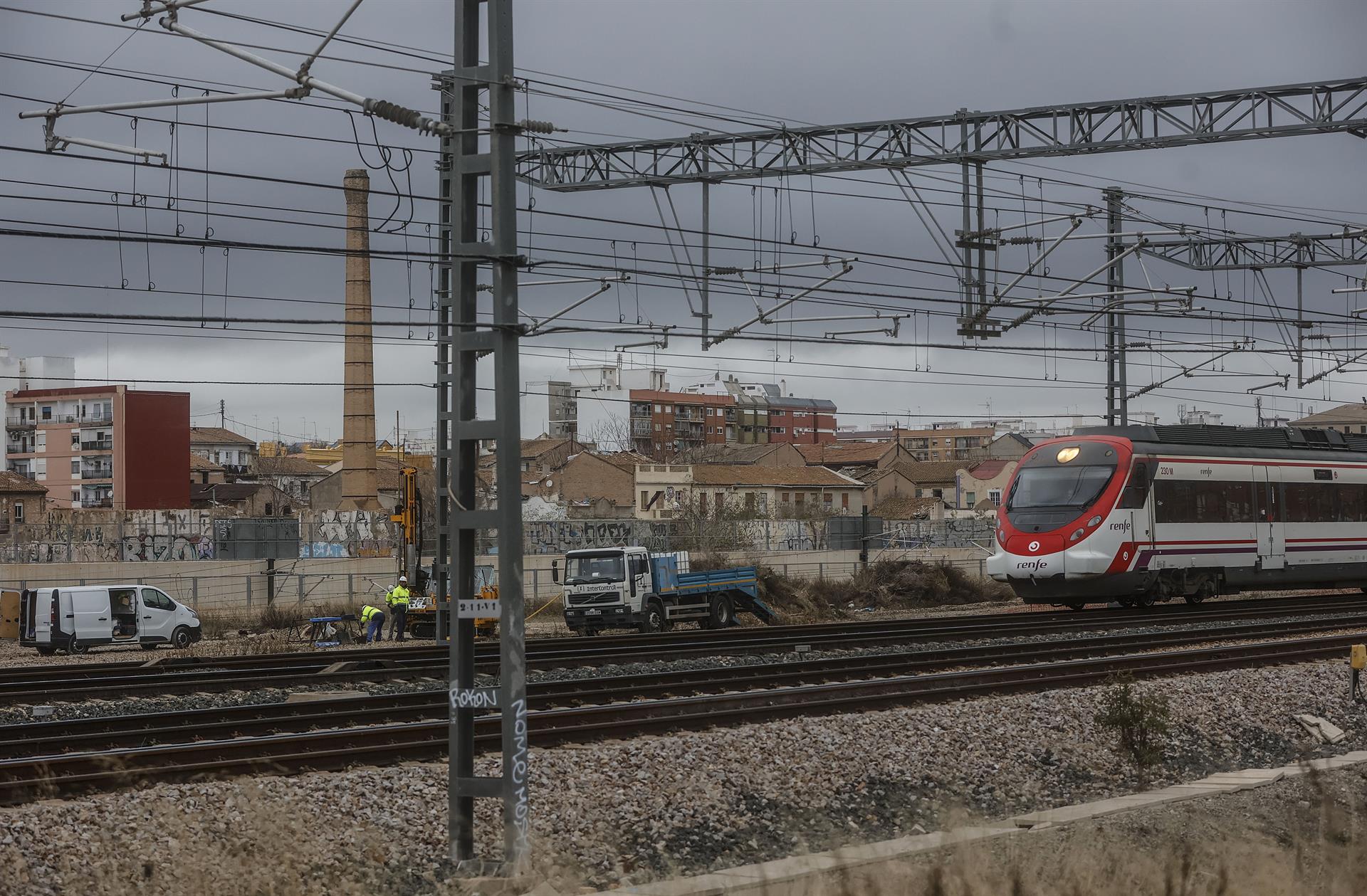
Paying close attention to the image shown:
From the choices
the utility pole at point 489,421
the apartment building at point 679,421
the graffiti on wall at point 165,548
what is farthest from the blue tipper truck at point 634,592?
the apartment building at point 679,421

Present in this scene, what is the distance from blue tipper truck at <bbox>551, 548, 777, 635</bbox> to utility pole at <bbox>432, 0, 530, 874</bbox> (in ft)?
73.6

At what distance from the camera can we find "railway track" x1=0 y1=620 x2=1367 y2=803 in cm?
1247

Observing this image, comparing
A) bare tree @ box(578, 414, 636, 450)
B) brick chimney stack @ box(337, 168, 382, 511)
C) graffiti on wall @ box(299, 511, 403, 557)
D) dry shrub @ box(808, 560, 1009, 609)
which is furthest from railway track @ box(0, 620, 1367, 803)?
bare tree @ box(578, 414, 636, 450)

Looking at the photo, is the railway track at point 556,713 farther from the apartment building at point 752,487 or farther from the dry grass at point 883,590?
the apartment building at point 752,487

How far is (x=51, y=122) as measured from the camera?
1541cm

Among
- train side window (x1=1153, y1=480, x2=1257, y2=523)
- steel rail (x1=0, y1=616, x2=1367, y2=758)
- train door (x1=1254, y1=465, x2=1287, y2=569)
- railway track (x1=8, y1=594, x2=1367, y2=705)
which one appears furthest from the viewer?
train door (x1=1254, y1=465, x2=1287, y2=569)

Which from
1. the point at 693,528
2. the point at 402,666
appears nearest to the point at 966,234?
the point at 402,666

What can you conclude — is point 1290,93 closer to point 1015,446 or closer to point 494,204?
point 494,204

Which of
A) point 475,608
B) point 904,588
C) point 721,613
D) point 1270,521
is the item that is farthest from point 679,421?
point 475,608

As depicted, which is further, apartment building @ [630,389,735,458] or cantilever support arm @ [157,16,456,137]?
apartment building @ [630,389,735,458]

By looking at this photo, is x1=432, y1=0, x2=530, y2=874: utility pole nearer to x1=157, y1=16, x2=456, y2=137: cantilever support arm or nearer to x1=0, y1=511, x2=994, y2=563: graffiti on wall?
x1=157, y1=16, x2=456, y2=137: cantilever support arm

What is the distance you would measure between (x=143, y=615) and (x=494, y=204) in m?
26.4

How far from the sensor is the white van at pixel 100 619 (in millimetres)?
31953

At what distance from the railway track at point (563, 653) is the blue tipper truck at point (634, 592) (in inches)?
77.8
